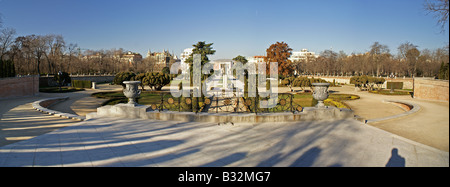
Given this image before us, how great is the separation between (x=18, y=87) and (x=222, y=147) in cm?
2068

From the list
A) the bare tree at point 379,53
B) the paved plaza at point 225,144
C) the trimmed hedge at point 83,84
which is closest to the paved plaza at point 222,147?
the paved plaza at point 225,144

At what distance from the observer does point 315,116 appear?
7.79m

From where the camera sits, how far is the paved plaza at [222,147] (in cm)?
431

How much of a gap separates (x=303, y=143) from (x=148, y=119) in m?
5.14

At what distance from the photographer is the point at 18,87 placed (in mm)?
18156

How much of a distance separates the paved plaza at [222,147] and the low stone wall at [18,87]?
14751 mm

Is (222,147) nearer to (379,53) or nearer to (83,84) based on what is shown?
(83,84)

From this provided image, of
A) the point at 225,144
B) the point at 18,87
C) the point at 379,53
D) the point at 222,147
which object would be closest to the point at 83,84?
the point at 18,87

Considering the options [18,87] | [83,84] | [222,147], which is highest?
[83,84]

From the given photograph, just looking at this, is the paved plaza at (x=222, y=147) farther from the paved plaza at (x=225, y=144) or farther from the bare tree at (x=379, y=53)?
the bare tree at (x=379, y=53)

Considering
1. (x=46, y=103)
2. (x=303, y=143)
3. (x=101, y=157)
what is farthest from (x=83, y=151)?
(x=46, y=103)

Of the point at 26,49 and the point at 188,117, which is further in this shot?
the point at 26,49
